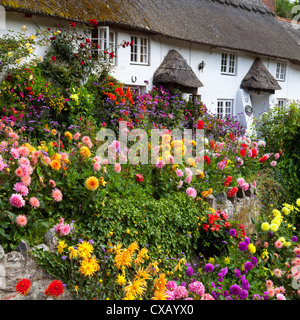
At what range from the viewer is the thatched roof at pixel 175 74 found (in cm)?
1131

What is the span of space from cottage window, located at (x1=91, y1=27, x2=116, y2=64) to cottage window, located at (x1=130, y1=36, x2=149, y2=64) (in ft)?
3.45

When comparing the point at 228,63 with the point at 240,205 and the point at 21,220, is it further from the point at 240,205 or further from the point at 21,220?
the point at 21,220

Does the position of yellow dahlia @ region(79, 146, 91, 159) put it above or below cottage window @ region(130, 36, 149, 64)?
below

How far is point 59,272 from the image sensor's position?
2.99 m

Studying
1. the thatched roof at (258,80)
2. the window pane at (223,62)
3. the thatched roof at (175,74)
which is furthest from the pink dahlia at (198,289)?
the thatched roof at (258,80)

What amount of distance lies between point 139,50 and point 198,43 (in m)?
2.99

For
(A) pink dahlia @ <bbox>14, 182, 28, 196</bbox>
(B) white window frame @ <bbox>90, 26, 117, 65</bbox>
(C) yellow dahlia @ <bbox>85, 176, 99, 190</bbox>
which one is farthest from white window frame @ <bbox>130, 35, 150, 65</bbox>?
(A) pink dahlia @ <bbox>14, 182, 28, 196</bbox>

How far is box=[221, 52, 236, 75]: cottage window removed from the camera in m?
15.0

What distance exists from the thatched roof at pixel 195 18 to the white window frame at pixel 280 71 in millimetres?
646

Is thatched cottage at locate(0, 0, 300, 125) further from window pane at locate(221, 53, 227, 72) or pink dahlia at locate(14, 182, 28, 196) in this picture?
pink dahlia at locate(14, 182, 28, 196)

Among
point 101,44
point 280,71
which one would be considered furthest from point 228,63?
point 101,44

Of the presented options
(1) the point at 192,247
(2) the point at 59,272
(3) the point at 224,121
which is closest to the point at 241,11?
(3) the point at 224,121

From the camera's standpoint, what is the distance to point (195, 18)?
13.5 meters
